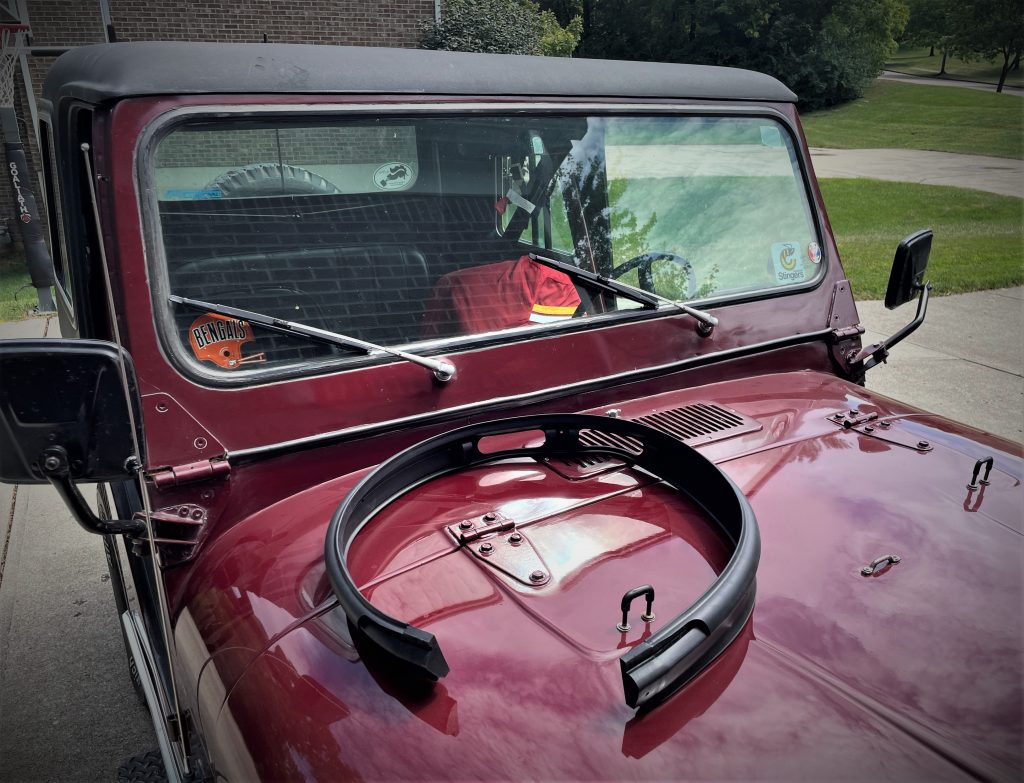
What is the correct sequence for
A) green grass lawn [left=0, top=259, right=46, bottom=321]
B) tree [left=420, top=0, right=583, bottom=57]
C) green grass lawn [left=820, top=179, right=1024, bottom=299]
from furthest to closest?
tree [left=420, top=0, right=583, bottom=57] < green grass lawn [left=820, top=179, right=1024, bottom=299] < green grass lawn [left=0, top=259, right=46, bottom=321]

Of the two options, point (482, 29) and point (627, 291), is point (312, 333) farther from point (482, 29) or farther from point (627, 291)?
point (482, 29)

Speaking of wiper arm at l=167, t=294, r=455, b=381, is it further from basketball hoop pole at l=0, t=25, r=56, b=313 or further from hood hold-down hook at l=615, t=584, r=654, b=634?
basketball hoop pole at l=0, t=25, r=56, b=313

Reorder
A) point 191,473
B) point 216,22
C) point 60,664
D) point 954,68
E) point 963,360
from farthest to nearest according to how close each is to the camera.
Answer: point 954,68 → point 216,22 → point 963,360 → point 60,664 → point 191,473

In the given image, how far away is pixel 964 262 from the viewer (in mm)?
10008

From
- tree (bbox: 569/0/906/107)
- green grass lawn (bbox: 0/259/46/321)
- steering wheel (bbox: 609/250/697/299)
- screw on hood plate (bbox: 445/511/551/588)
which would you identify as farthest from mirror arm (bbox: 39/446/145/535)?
tree (bbox: 569/0/906/107)

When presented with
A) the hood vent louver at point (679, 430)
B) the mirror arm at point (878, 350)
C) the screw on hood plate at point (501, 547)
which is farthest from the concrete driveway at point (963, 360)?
the screw on hood plate at point (501, 547)

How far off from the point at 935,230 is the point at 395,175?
12346mm

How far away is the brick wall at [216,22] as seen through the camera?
12.0 metres

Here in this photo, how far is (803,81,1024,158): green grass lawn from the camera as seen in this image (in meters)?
23.2

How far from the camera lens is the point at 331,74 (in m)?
1.79

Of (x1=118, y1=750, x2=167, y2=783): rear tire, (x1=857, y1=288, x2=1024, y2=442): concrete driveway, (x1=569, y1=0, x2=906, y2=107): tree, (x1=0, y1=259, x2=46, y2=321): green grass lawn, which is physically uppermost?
(x1=569, y1=0, x2=906, y2=107): tree

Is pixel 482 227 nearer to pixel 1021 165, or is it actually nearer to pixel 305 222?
pixel 305 222

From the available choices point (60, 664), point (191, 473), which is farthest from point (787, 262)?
point (60, 664)

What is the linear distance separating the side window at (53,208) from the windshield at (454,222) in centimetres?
92
